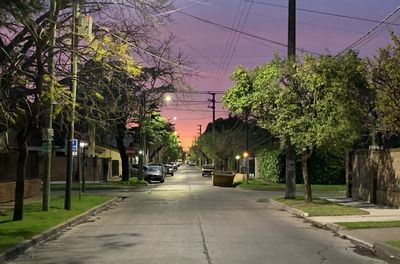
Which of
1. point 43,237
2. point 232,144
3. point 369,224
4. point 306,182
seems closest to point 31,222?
point 43,237

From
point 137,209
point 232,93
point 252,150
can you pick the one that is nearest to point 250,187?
point 232,93

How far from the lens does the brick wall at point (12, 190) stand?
83.6ft

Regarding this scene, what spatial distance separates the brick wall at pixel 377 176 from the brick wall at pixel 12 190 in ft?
51.6

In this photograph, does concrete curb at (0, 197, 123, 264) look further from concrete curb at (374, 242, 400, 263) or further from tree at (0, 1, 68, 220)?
concrete curb at (374, 242, 400, 263)

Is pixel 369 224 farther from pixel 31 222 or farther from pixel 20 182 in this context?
pixel 20 182

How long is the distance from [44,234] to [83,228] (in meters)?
2.71

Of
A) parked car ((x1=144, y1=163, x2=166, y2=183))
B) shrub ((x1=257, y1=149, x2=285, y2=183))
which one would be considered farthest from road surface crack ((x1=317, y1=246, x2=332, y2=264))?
parked car ((x1=144, y1=163, x2=166, y2=183))

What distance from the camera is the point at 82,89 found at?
19938mm

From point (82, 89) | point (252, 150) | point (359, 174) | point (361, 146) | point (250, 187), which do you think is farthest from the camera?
point (252, 150)

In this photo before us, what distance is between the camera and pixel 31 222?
1739 centimetres

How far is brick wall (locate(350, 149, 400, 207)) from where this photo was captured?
23.8 m

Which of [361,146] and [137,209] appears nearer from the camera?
[137,209]

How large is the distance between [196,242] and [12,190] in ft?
50.4

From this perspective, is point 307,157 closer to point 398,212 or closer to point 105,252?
point 398,212
